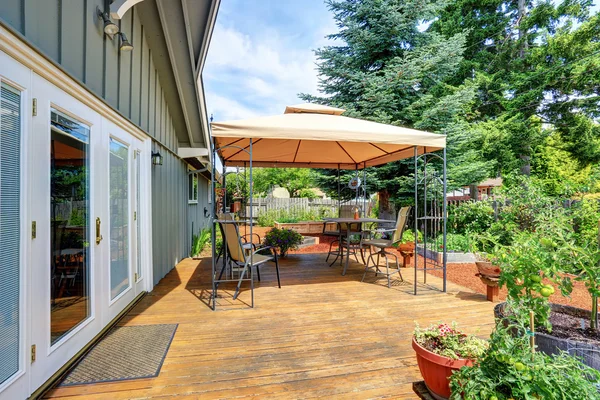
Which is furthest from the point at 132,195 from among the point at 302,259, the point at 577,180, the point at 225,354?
the point at 577,180

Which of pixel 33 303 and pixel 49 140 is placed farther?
pixel 49 140

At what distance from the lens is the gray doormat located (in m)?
2.10

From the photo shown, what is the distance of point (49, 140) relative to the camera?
80.7 inches

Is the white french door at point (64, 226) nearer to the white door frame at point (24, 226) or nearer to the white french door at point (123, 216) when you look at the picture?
the white door frame at point (24, 226)

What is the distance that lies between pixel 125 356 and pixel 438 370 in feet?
7.61

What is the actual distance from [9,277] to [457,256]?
257 inches

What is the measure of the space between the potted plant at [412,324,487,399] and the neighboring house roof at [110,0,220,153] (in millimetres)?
3864

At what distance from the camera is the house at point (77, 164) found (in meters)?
1.71

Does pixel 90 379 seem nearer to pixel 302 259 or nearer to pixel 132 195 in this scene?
pixel 132 195

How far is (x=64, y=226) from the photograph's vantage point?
7.35ft

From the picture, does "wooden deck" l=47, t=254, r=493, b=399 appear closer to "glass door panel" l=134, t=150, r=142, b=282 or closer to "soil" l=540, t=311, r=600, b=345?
"glass door panel" l=134, t=150, r=142, b=282

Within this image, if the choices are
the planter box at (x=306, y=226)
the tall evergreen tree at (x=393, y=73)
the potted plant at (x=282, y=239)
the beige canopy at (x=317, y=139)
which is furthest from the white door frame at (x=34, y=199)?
the planter box at (x=306, y=226)

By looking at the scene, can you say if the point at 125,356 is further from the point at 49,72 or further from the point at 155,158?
the point at 155,158

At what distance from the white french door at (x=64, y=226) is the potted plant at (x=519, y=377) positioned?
248 centimetres
